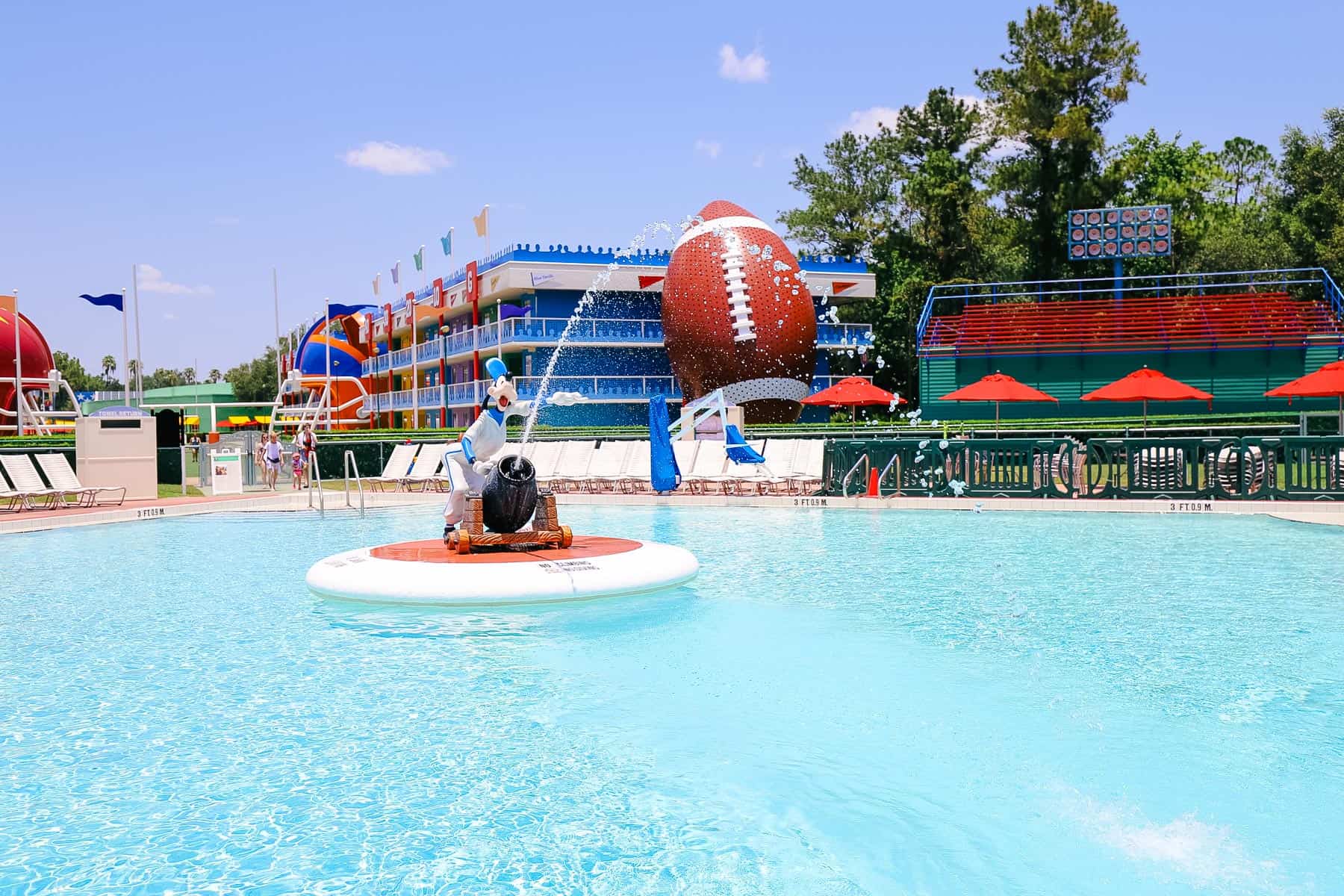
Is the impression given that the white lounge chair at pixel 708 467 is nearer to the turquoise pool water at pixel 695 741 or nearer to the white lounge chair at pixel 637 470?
the white lounge chair at pixel 637 470

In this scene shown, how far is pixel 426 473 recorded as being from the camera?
25375mm

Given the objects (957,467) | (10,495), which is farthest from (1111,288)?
(10,495)

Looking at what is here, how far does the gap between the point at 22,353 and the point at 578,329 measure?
21957mm

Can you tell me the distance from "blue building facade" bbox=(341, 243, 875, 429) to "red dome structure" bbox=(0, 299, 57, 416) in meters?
15.1

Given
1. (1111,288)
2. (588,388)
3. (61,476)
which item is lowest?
(61,476)

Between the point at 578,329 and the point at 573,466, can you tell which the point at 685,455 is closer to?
the point at 573,466

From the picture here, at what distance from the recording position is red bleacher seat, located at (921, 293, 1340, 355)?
39625mm

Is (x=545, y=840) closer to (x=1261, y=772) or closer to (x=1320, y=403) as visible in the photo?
(x=1261, y=772)

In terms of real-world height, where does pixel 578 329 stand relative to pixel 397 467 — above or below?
above

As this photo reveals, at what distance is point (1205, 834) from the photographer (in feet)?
15.6

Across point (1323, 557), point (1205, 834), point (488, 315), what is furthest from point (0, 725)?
point (488, 315)

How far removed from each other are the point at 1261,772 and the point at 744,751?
252 cm

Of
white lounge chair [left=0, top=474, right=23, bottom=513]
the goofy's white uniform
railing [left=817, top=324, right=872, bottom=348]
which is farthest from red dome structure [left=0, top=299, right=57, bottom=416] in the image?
the goofy's white uniform

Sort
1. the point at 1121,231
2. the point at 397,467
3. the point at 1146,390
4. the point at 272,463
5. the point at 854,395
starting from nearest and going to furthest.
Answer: the point at 1146,390 → the point at 854,395 → the point at 272,463 → the point at 397,467 → the point at 1121,231
